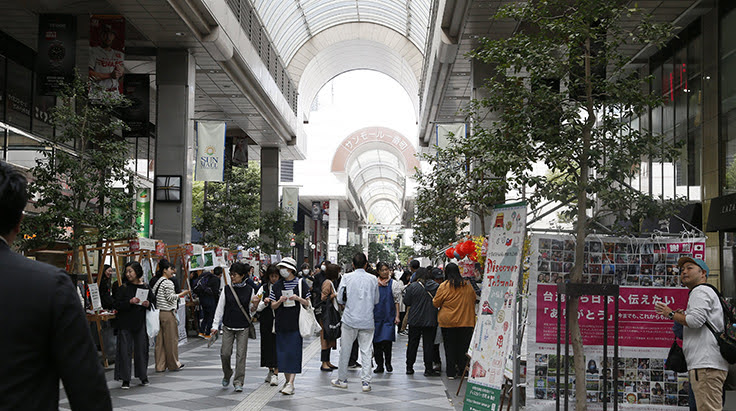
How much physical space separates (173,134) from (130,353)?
342 inches

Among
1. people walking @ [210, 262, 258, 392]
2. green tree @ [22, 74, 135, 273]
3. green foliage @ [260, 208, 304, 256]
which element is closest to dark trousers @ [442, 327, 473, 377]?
people walking @ [210, 262, 258, 392]

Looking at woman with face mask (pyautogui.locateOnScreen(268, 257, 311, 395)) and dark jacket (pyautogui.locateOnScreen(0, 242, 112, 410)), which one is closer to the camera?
dark jacket (pyautogui.locateOnScreen(0, 242, 112, 410))

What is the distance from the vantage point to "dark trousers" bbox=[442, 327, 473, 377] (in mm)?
A: 11248

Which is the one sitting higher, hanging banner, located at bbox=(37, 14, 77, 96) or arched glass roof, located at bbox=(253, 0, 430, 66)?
arched glass roof, located at bbox=(253, 0, 430, 66)

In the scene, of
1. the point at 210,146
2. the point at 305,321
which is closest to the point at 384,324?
the point at 305,321

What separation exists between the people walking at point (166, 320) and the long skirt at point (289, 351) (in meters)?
2.96

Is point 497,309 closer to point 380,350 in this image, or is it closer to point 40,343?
point 40,343

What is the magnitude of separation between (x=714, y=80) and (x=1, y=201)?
1345cm

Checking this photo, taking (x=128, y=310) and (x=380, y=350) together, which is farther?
(x=380, y=350)

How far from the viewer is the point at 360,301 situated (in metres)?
10.3

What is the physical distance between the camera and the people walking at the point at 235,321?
983cm

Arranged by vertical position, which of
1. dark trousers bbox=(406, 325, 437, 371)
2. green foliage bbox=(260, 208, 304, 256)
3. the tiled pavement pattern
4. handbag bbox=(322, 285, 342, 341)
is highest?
green foliage bbox=(260, 208, 304, 256)

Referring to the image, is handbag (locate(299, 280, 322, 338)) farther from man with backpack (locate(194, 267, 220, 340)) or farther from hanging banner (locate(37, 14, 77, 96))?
man with backpack (locate(194, 267, 220, 340))

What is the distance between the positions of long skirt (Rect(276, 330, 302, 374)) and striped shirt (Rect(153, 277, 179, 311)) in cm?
295
